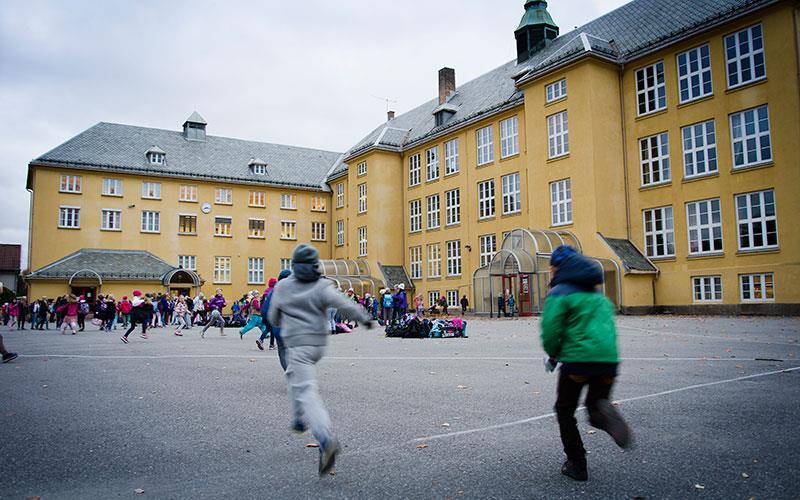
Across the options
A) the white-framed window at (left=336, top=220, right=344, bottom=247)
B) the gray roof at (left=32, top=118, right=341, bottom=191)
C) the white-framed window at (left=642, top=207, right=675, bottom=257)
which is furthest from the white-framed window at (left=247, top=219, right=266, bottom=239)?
the white-framed window at (left=642, top=207, right=675, bottom=257)

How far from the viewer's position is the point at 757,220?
26.4 m

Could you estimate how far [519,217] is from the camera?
37531 millimetres

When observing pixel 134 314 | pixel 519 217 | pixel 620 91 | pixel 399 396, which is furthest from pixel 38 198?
pixel 399 396

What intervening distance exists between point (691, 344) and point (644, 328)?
5.98 metres

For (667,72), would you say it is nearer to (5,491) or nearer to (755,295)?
(755,295)

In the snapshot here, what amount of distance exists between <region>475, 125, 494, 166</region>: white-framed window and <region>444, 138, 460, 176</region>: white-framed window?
7.81 ft

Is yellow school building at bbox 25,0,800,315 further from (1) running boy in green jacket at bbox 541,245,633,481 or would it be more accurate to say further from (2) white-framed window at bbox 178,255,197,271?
(1) running boy in green jacket at bbox 541,245,633,481

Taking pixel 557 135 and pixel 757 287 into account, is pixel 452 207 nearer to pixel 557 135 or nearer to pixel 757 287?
pixel 557 135

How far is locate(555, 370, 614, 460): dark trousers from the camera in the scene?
4.61 meters

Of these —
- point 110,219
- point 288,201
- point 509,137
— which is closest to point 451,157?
point 509,137

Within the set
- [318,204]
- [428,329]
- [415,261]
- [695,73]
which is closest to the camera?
[428,329]

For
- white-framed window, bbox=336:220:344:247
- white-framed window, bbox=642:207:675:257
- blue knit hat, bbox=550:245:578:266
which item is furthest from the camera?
white-framed window, bbox=336:220:344:247

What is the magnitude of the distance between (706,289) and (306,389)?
27.5 metres

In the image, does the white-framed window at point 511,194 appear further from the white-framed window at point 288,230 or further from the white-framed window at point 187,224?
the white-framed window at point 187,224
